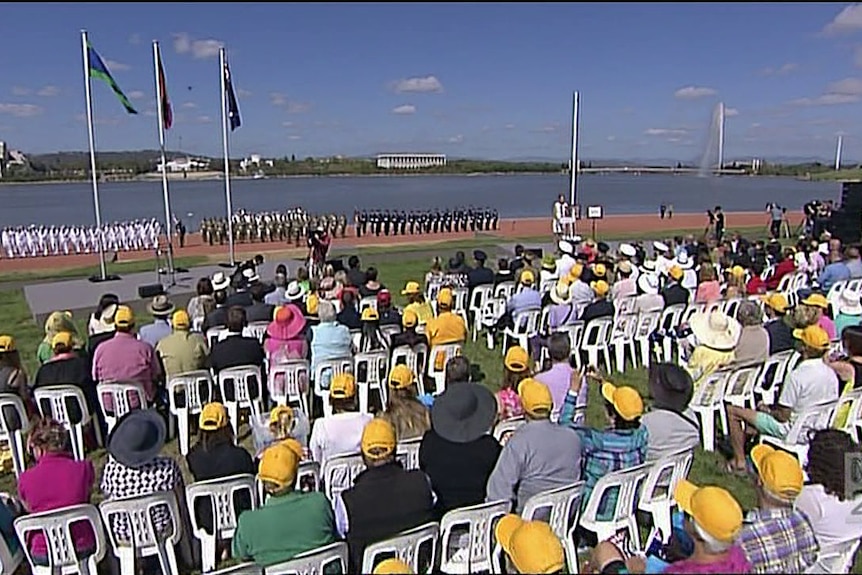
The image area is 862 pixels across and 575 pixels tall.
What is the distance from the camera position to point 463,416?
13.7 ft

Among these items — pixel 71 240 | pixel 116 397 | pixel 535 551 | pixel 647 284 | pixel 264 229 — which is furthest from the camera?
pixel 264 229

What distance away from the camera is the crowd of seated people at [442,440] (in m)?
3.08

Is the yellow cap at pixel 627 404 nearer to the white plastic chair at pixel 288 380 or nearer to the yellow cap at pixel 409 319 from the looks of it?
the white plastic chair at pixel 288 380

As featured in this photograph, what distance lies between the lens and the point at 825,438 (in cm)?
345

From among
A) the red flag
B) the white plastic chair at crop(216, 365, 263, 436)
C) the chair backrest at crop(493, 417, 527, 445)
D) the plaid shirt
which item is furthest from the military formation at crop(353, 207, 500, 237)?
the plaid shirt

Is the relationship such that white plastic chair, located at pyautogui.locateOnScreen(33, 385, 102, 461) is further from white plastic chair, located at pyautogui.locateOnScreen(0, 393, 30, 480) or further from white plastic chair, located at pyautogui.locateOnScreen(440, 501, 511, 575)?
white plastic chair, located at pyautogui.locateOnScreen(440, 501, 511, 575)

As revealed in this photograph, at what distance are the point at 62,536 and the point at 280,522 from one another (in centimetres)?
119

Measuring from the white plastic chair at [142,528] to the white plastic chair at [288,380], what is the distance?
2.62 meters

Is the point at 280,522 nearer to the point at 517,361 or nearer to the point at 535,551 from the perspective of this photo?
the point at 535,551

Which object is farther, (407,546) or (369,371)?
(369,371)

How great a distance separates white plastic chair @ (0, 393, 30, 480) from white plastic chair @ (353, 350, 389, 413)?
9.02 feet

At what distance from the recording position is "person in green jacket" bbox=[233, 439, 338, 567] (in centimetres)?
338

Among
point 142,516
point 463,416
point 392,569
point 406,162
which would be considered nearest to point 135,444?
point 142,516

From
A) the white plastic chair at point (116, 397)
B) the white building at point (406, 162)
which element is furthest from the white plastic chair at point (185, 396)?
the white building at point (406, 162)
